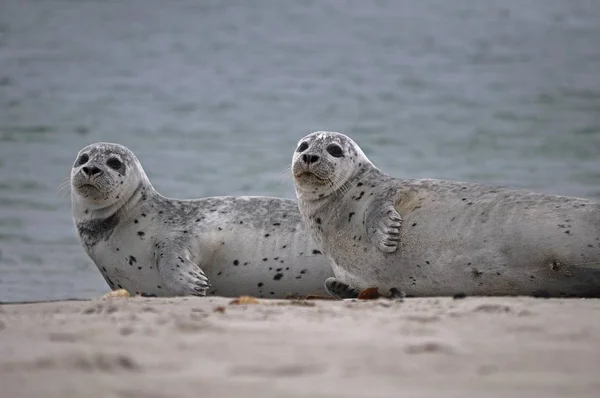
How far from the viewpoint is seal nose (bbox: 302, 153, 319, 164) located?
24.6 feet

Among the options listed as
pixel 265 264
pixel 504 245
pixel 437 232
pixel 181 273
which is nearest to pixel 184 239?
pixel 181 273

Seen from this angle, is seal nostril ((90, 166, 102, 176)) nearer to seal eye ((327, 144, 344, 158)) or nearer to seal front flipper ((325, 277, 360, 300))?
seal eye ((327, 144, 344, 158))

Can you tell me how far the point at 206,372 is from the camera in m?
3.73

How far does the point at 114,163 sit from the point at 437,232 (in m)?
2.59

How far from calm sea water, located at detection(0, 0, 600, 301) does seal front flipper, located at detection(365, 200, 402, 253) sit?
12.0 feet

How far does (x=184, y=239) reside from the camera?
8188 millimetres

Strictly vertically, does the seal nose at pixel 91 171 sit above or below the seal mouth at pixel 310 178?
below

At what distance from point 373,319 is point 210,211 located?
150 inches

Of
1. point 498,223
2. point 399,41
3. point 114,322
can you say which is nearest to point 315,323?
point 114,322

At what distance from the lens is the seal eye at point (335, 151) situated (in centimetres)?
771

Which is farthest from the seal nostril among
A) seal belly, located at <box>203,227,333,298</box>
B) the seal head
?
the seal head

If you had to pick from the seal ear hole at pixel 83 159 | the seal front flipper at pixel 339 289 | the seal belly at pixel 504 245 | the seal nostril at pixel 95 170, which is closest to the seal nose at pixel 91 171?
the seal nostril at pixel 95 170

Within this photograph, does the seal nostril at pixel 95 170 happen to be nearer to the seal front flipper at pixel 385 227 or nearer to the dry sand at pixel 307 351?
the seal front flipper at pixel 385 227

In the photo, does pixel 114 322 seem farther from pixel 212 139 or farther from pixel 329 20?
pixel 329 20
